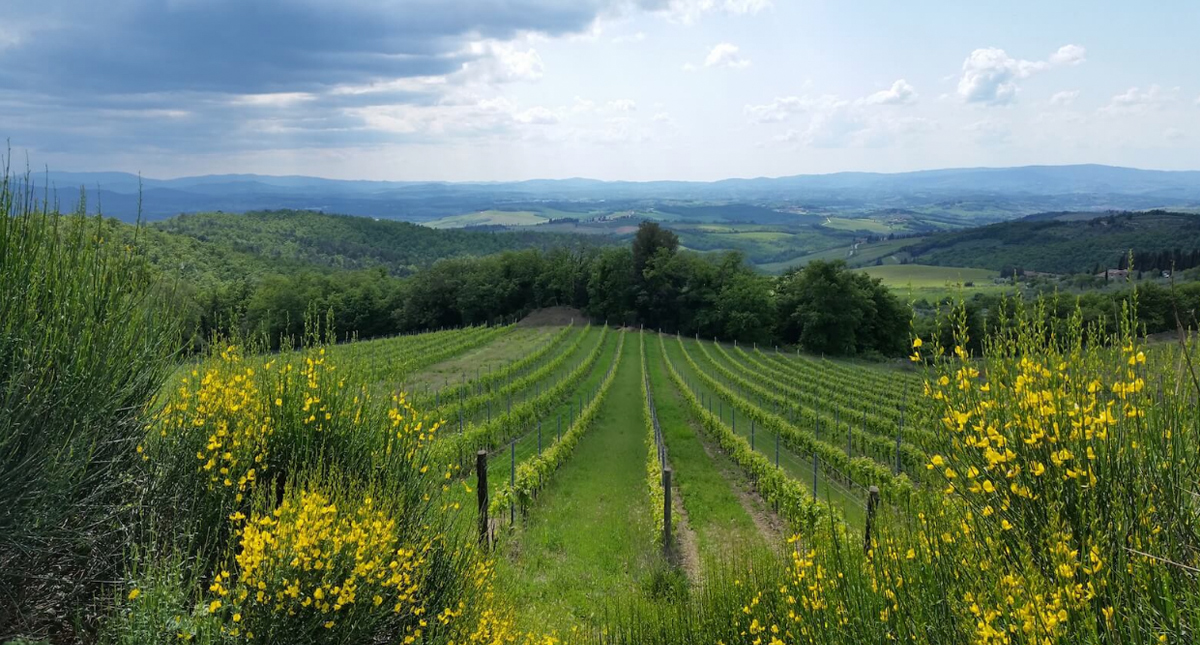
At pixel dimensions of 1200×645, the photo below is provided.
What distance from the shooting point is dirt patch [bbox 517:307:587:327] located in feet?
222

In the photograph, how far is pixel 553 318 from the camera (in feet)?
227

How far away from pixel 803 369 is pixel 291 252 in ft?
414

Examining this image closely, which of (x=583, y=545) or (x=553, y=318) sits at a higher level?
(x=553, y=318)

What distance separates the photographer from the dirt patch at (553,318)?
67.6 m

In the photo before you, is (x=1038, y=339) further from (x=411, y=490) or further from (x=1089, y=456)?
(x=411, y=490)

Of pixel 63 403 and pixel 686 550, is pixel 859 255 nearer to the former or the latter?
pixel 686 550

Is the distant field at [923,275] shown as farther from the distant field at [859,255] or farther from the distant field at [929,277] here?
the distant field at [859,255]

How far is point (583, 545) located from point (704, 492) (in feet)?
16.7

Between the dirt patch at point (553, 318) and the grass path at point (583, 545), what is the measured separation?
46.1 meters

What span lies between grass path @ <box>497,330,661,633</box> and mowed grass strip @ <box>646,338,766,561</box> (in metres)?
1.19

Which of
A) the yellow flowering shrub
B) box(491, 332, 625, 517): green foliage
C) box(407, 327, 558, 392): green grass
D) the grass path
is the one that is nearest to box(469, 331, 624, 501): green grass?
box(491, 332, 625, 517): green foliage

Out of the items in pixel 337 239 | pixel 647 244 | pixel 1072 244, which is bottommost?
pixel 647 244

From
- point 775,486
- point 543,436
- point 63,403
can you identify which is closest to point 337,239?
point 543,436

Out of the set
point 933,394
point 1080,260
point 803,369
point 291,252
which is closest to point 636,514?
point 933,394
